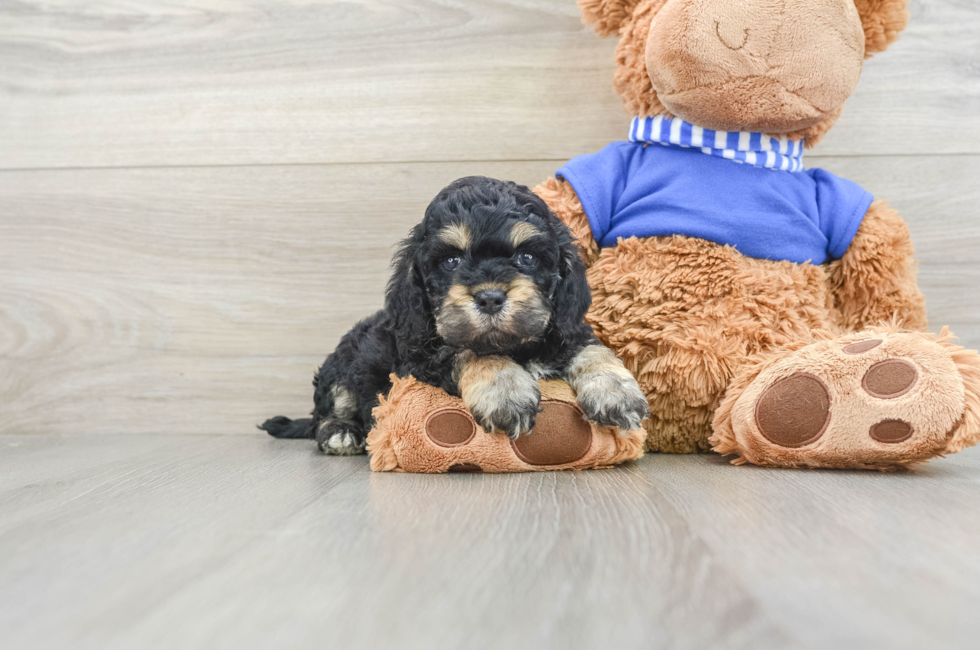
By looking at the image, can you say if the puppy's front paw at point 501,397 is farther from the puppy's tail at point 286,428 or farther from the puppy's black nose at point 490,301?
the puppy's tail at point 286,428

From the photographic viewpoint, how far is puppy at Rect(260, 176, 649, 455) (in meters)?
1.53

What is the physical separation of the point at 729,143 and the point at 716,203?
0.18 meters

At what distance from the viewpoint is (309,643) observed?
73 centimetres

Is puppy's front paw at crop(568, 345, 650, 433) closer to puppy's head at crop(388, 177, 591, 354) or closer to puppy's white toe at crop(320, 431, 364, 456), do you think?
puppy's head at crop(388, 177, 591, 354)

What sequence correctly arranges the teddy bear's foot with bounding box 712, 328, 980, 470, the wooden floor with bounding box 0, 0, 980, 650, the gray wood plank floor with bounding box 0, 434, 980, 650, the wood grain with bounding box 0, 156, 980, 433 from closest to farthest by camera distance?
the gray wood plank floor with bounding box 0, 434, 980, 650
the teddy bear's foot with bounding box 712, 328, 980, 470
the wooden floor with bounding box 0, 0, 980, 650
the wood grain with bounding box 0, 156, 980, 433

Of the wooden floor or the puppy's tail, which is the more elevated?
the wooden floor

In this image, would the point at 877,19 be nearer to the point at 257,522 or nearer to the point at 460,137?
the point at 460,137

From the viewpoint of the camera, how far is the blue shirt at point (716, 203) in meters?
1.89

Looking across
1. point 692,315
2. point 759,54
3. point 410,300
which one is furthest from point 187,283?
point 759,54

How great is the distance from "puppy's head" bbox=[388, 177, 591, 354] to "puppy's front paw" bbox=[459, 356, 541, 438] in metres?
0.06

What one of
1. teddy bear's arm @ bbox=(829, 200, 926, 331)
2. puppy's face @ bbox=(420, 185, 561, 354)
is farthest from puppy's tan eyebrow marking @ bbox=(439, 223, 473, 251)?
teddy bear's arm @ bbox=(829, 200, 926, 331)

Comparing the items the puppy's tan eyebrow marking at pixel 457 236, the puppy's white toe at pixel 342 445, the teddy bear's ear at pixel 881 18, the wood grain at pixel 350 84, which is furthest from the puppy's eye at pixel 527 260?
the teddy bear's ear at pixel 881 18

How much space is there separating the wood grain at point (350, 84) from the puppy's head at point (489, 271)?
854 millimetres

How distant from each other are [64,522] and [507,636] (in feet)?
3.03
